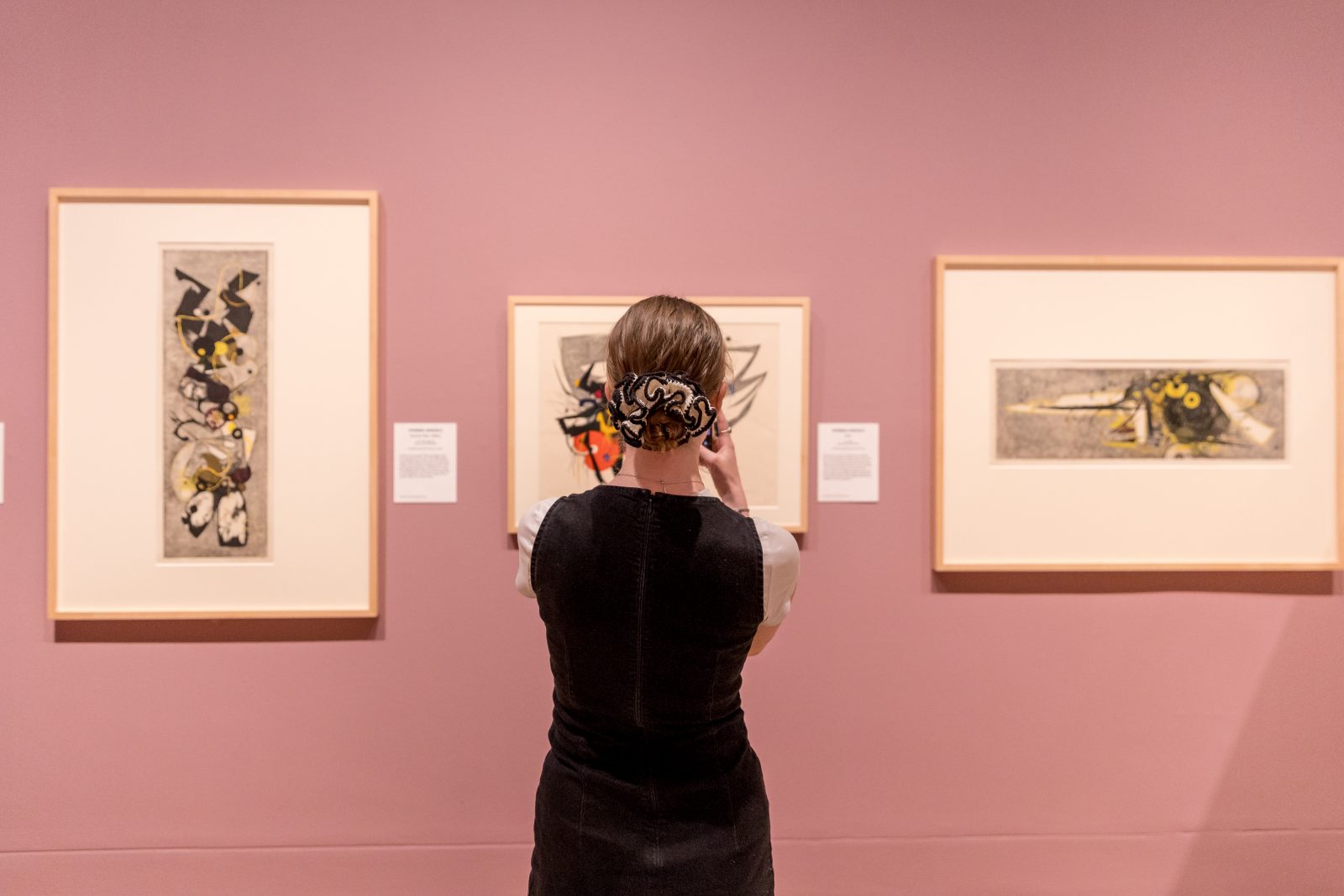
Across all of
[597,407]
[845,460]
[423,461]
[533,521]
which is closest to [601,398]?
[597,407]

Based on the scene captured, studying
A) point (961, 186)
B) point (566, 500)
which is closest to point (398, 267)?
point (566, 500)

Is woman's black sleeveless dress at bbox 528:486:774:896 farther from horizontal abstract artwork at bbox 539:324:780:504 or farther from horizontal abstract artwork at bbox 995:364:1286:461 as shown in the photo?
horizontal abstract artwork at bbox 995:364:1286:461

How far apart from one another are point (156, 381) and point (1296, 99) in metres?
2.72

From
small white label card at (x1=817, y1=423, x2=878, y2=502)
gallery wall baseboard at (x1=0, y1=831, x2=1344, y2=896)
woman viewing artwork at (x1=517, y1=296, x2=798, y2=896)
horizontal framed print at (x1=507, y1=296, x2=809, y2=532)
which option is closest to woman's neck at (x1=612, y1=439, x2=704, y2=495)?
woman viewing artwork at (x1=517, y1=296, x2=798, y2=896)

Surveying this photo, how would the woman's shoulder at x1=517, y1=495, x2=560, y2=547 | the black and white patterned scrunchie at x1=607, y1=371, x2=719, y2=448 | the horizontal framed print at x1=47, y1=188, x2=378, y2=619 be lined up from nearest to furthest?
1. the black and white patterned scrunchie at x1=607, y1=371, x2=719, y2=448
2. the woman's shoulder at x1=517, y1=495, x2=560, y2=547
3. the horizontal framed print at x1=47, y1=188, x2=378, y2=619

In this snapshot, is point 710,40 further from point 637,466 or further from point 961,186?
point 637,466

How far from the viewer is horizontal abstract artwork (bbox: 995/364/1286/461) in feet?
6.00

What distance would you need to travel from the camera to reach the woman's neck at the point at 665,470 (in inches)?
41.8

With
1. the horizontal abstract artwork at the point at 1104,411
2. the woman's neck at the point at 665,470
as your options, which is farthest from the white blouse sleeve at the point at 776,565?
the horizontal abstract artwork at the point at 1104,411

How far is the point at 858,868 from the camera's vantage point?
6.03 ft

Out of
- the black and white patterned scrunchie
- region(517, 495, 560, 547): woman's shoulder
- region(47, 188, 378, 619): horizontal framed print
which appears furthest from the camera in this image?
region(47, 188, 378, 619): horizontal framed print

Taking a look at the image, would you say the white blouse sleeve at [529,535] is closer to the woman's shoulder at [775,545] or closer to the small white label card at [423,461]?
the woman's shoulder at [775,545]

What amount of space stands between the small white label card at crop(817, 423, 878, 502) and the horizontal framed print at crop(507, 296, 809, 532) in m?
0.06

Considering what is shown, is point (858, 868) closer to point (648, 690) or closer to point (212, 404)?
point (648, 690)
